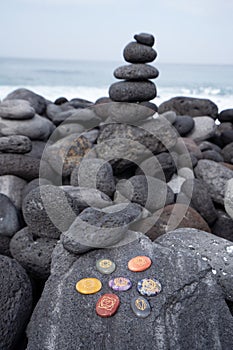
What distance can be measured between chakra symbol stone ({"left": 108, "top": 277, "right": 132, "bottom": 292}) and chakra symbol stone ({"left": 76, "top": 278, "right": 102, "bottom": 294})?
3.2 inches

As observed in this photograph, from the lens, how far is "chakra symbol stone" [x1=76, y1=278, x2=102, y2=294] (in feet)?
7.57

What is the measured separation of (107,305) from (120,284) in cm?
19

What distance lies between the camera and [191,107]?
23.3 feet

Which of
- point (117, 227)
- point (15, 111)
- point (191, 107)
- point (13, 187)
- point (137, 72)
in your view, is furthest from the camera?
point (191, 107)

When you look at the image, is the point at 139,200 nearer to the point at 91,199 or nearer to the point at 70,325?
the point at 91,199

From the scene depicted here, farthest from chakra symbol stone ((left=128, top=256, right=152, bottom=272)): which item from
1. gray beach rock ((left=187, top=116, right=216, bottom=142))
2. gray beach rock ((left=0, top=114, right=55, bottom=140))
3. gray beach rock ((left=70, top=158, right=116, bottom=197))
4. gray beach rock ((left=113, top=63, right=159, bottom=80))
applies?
gray beach rock ((left=187, top=116, right=216, bottom=142))

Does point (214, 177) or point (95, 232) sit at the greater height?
point (95, 232)

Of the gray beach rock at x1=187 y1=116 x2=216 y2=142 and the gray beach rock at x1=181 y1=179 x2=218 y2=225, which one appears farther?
the gray beach rock at x1=187 y1=116 x2=216 y2=142

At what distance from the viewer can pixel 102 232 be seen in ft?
8.51

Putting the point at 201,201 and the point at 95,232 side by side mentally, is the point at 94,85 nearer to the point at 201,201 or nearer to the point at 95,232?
the point at 201,201

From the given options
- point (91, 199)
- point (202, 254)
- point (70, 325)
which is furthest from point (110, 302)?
point (91, 199)

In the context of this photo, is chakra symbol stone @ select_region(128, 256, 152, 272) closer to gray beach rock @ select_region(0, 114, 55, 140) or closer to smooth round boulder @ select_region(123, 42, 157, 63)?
smooth round boulder @ select_region(123, 42, 157, 63)

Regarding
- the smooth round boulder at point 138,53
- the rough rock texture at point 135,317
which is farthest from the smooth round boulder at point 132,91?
the rough rock texture at point 135,317

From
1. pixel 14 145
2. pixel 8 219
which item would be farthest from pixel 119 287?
pixel 14 145
